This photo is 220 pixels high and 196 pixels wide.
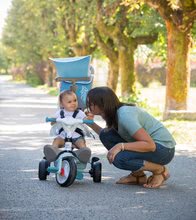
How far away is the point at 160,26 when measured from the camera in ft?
83.4

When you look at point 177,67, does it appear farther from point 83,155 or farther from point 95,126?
point 83,155

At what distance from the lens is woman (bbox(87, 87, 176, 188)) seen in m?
7.59

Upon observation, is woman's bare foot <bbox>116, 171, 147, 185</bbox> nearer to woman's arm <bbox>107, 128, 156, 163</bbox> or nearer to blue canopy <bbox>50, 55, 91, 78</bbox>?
woman's arm <bbox>107, 128, 156, 163</bbox>

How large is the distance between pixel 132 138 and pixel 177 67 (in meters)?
11.4

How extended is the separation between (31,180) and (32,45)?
187 feet

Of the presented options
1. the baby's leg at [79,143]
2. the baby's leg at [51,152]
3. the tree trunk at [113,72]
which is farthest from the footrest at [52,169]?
the tree trunk at [113,72]

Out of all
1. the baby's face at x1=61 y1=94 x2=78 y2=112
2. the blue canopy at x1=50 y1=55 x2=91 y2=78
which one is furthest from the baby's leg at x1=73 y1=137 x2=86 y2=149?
the blue canopy at x1=50 y1=55 x2=91 y2=78

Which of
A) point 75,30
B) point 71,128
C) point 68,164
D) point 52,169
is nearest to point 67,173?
point 68,164

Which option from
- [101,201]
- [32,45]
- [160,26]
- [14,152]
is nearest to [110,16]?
[160,26]

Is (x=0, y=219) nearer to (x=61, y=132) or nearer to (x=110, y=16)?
(x=61, y=132)

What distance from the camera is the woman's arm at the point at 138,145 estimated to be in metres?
7.59

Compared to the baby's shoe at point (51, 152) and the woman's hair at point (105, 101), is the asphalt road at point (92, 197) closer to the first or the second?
the baby's shoe at point (51, 152)

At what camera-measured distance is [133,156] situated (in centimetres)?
791

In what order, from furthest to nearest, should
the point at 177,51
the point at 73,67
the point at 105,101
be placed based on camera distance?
the point at 177,51 → the point at 73,67 → the point at 105,101
